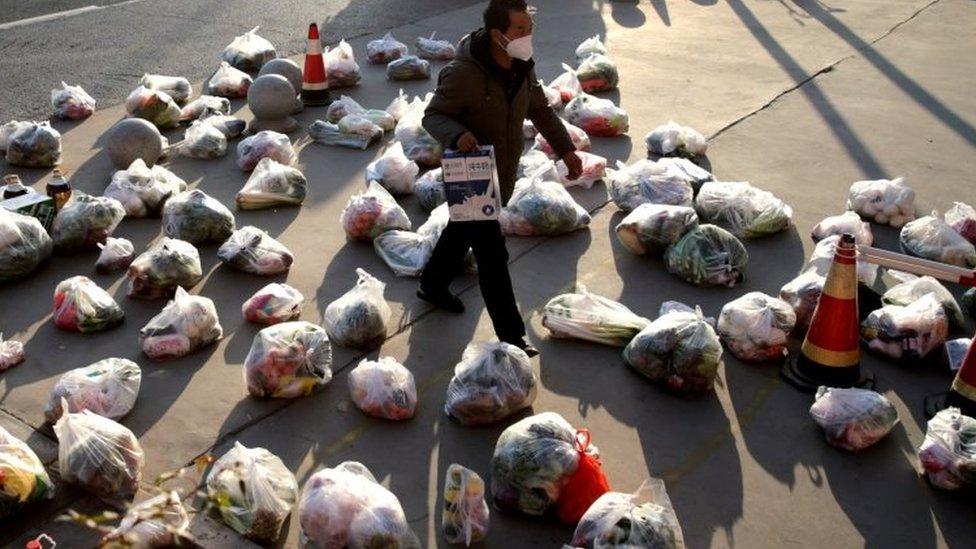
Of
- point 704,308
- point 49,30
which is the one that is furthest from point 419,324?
point 49,30

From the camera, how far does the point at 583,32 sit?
1252 centimetres

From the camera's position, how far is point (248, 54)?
34.0ft

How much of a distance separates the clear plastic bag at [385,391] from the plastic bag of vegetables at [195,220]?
216cm

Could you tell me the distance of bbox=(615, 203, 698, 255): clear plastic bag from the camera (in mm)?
6570

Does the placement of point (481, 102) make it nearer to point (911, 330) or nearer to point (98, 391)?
point (98, 391)

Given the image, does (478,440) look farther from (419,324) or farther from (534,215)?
(534,215)

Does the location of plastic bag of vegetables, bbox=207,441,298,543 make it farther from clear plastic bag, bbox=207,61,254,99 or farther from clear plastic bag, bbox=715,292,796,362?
clear plastic bag, bbox=207,61,254,99

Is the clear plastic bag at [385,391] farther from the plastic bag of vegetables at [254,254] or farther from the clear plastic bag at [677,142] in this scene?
the clear plastic bag at [677,142]

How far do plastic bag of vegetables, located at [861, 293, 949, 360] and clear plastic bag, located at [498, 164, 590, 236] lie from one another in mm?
2183

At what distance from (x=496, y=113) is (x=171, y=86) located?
5.17 m

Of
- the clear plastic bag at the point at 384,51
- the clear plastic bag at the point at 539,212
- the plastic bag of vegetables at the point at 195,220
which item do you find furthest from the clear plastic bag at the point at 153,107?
the clear plastic bag at the point at 539,212

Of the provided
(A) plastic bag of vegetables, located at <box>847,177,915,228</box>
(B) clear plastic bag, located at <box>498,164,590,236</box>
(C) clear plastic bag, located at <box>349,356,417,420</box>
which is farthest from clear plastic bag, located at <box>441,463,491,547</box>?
(A) plastic bag of vegetables, located at <box>847,177,915,228</box>

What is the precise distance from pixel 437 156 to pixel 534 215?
57.5 inches

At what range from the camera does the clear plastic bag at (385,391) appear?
16.1 ft
